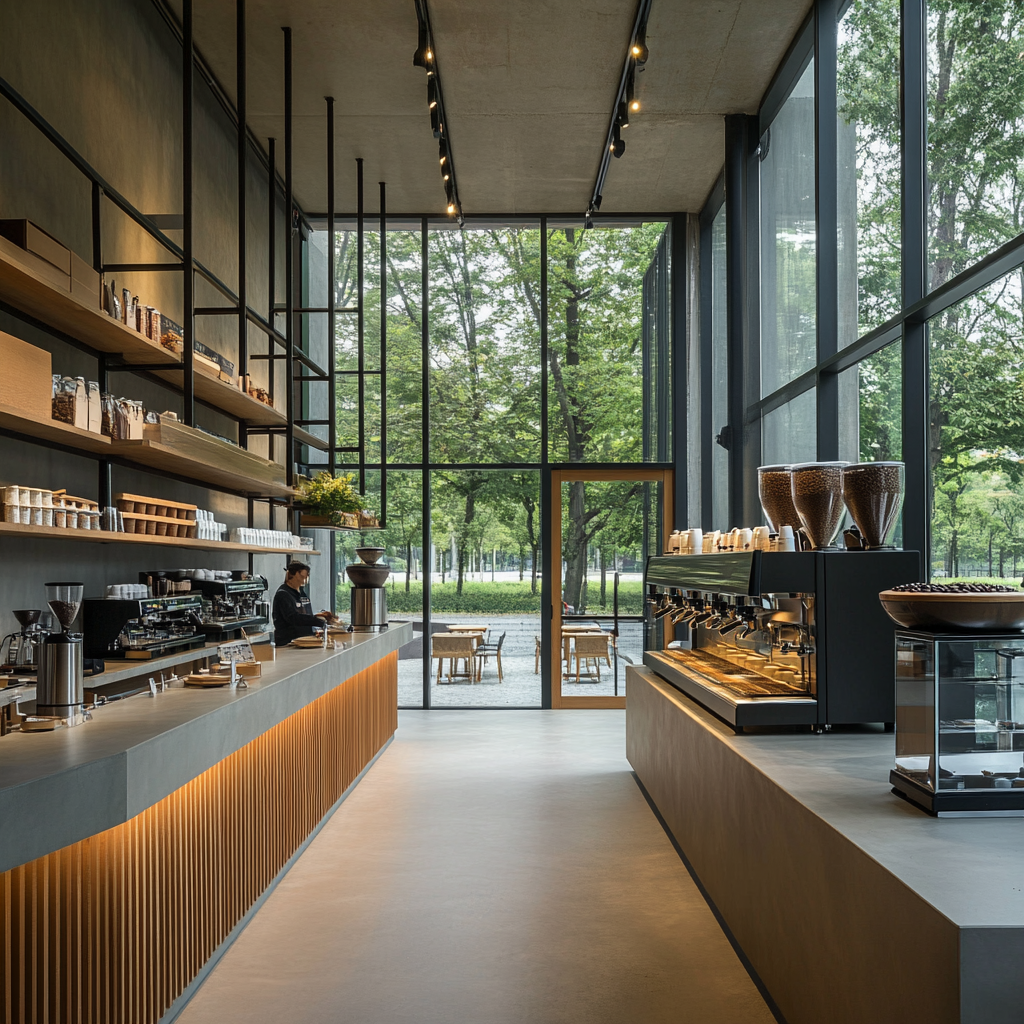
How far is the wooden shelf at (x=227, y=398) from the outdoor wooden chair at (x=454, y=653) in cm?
332

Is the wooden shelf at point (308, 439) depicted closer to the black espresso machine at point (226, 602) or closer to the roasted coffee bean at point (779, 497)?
the black espresso machine at point (226, 602)

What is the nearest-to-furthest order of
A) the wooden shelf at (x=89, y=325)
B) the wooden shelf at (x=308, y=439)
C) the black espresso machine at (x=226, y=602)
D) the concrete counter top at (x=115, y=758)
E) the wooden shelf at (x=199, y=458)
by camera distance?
the concrete counter top at (x=115, y=758) → the wooden shelf at (x=89, y=325) → the wooden shelf at (x=199, y=458) → the black espresso machine at (x=226, y=602) → the wooden shelf at (x=308, y=439)

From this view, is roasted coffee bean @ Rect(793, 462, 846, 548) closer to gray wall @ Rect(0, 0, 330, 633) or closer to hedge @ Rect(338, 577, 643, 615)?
gray wall @ Rect(0, 0, 330, 633)

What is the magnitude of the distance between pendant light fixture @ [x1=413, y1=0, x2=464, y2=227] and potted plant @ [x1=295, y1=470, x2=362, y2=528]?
2.62 meters

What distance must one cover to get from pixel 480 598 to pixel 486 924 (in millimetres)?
6072

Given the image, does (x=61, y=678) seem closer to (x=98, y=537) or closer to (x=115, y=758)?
(x=115, y=758)

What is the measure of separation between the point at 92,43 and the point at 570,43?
10.3 feet

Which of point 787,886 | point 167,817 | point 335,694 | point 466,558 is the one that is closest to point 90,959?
point 167,817

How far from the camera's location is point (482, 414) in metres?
9.91

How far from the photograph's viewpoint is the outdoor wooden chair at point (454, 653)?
986cm

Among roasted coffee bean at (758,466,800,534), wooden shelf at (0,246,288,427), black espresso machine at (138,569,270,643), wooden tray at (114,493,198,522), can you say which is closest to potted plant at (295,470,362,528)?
black espresso machine at (138,569,270,643)

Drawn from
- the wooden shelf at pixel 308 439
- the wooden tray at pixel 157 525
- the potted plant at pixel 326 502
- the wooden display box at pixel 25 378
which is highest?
the wooden shelf at pixel 308 439

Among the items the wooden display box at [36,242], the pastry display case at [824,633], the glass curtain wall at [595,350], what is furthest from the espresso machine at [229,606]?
the glass curtain wall at [595,350]

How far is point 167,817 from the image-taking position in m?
3.02
